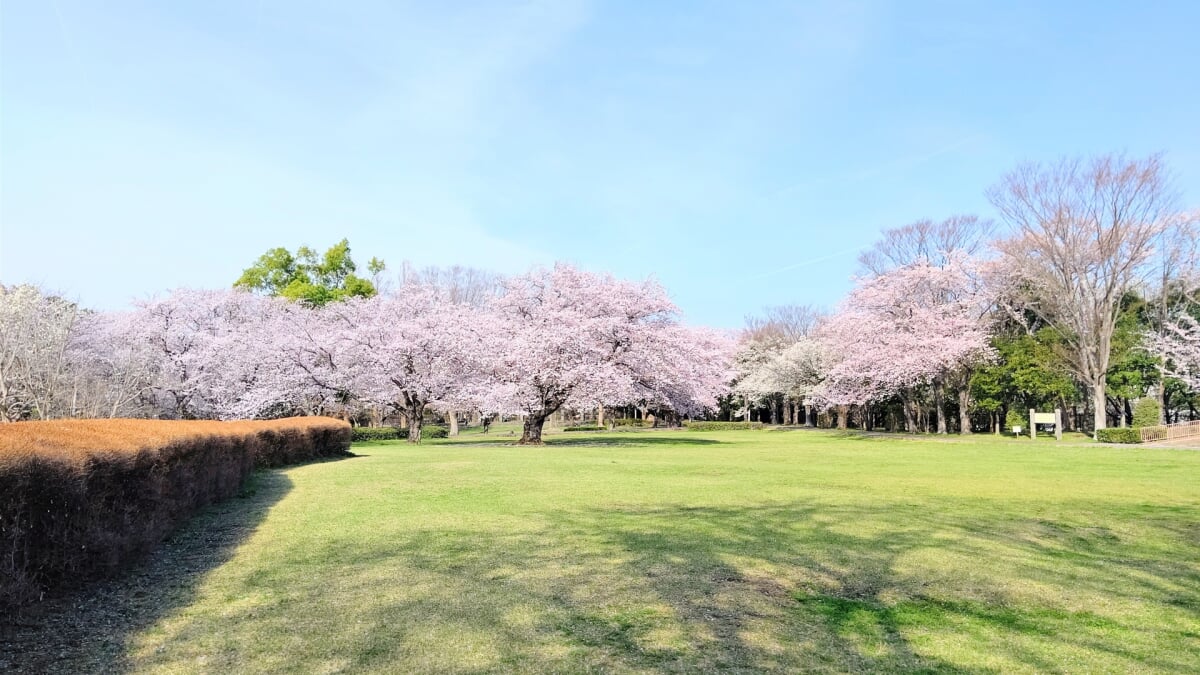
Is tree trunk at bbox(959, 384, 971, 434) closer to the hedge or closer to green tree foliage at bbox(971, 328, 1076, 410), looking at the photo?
green tree foliage at bbox(971, 328, 1076, 410)

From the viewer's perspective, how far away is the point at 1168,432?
2838cm

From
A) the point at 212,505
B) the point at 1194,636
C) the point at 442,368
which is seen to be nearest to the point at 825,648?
the point at 1194,636

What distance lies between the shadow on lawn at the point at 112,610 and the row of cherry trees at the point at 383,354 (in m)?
19.8

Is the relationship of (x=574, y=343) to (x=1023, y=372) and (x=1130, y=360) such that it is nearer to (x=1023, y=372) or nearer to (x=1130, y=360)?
(x=1023, y=372)

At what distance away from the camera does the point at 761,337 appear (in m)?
66.8

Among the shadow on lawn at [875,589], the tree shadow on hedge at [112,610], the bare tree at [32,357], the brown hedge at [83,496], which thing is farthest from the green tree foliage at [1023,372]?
the bare tree at [32,357]

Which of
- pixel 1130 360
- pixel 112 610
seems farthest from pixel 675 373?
pixel 112 610

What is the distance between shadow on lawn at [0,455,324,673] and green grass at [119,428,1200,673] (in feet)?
0.54

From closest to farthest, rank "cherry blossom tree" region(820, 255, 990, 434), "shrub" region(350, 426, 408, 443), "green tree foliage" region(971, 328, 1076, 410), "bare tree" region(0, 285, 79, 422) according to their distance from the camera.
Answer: "bare tree" region(0, 285, 79, 422) → "green tree foliage" region(971, 328, 1076, 410) → "cherry blossom tree" region(820, 255, 990, 434) → "shrub" region(350, 426, 408, 443)

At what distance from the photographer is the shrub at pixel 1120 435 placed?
87.9 feet

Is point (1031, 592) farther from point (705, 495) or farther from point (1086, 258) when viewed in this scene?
point (1086, 258)

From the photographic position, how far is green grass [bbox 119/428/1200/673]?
13.7 feet

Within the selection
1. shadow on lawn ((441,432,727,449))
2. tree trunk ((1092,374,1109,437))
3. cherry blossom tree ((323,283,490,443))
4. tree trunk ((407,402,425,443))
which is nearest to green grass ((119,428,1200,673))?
shadow on lawn ((441,432,727,449))

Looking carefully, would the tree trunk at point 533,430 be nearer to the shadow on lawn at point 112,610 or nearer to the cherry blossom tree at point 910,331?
the cherry blossom tree at point 910,331
